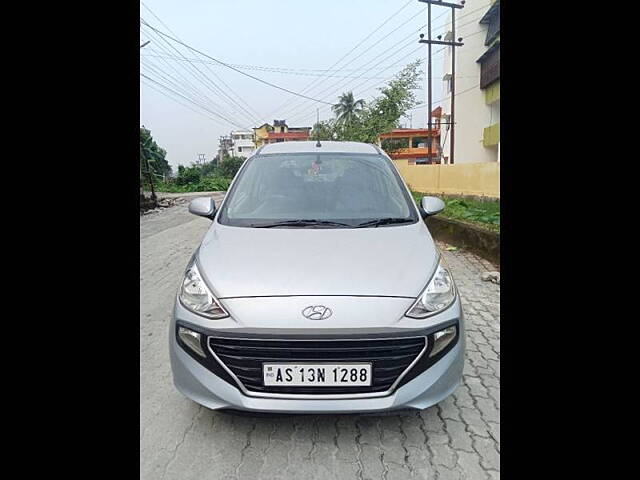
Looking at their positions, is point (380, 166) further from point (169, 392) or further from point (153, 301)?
point (153, 301)

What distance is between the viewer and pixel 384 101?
2156cm

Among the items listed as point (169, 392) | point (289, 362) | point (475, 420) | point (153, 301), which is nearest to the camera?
point (289, 362)

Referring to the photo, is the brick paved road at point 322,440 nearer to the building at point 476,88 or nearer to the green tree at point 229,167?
the building at point 476,88

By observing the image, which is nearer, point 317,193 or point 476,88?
point 317,193

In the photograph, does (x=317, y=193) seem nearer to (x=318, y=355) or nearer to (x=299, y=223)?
(x=299, y=223)

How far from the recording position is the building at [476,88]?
23781 millimetres

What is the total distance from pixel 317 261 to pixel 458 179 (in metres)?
12.3

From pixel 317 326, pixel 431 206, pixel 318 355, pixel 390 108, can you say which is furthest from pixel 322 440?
pixel 390 108

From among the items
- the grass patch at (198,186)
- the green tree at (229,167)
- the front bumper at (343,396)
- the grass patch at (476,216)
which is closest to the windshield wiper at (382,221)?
the front bumper at (343,396)

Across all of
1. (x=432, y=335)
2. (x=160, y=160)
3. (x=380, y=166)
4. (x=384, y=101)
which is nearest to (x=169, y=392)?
(x=432, y=335)

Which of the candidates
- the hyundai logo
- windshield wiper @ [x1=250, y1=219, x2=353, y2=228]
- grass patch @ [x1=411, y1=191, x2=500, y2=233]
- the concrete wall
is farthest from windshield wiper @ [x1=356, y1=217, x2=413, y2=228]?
the concrete wall

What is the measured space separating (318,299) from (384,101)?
21.3 meters

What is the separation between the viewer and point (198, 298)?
2057 millimetres
